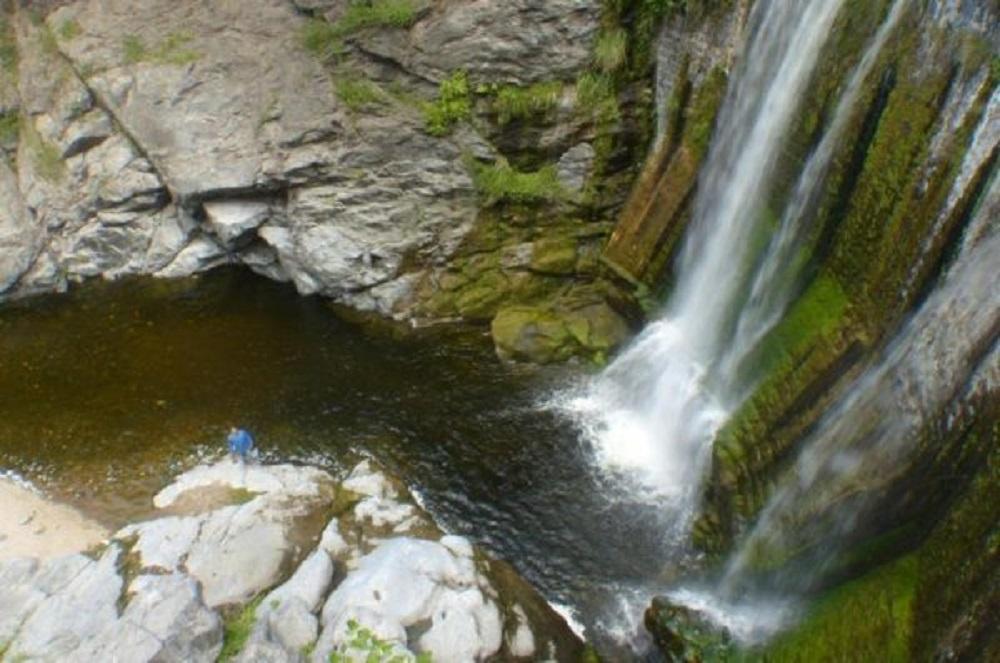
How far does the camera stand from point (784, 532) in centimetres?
816

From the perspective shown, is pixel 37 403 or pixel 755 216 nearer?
pixel 755 216

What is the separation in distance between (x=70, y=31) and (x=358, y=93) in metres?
6.19

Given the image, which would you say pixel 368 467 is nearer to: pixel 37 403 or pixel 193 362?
pixel 193 362

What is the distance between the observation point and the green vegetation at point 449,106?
13.0 m

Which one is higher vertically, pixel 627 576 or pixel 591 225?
pixel 591 225

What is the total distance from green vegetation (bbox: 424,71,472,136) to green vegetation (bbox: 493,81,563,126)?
1.74 feet

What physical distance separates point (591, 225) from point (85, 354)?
9.10 meters

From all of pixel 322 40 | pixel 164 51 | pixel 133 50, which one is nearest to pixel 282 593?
pixel 322 40

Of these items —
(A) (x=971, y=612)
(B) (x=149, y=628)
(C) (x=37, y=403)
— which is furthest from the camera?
(C) (x=37, y=403)

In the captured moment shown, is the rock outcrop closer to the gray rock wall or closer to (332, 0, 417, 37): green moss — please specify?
the gray rock wall

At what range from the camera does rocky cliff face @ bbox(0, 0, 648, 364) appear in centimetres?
1295

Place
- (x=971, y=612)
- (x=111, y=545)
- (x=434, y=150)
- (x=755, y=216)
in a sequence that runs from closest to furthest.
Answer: (x=971, y=612) → (x=111, y=545) → (x=755, y=216) → (x=434, y=150)

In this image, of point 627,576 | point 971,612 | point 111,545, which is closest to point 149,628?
point 111,545

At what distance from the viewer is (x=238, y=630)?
315 inches
